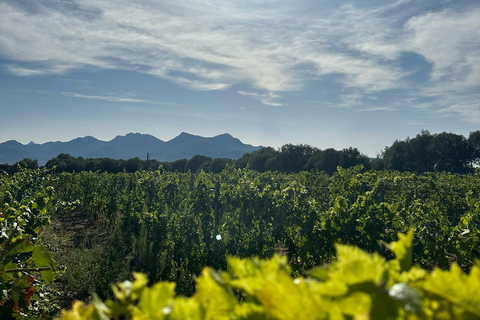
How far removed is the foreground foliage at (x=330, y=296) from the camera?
0.45 m

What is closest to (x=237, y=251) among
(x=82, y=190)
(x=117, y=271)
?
(x=117, y=271)

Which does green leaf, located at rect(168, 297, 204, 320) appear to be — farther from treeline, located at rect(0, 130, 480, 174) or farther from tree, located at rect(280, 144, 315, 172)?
tree, located at rect(280, 144, 315, 172)

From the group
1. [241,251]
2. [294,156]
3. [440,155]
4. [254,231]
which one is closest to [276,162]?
[294,156]

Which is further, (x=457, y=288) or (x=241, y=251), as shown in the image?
(x=241, y=251)

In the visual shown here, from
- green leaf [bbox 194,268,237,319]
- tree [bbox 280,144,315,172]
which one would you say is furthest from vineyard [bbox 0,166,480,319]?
tree [bbox 280,144,315,172]

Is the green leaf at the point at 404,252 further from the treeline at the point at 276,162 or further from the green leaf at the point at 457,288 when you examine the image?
the treeline at the point at 276,162

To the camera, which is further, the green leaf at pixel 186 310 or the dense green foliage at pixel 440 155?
the dense green foliage at pixel 440 155

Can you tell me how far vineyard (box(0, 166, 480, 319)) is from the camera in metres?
0.48

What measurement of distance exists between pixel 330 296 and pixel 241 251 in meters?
7.06

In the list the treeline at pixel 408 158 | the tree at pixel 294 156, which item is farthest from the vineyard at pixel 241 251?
the tree at pixel 294 156

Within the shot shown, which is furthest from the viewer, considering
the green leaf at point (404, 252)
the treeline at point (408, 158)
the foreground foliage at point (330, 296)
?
the treeline at point (408, 158)

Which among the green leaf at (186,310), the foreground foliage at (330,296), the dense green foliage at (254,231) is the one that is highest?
the foreground foliage at (330,296)

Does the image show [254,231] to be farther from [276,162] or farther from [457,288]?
[276,162]

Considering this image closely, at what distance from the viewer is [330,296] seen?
1.61 ft
